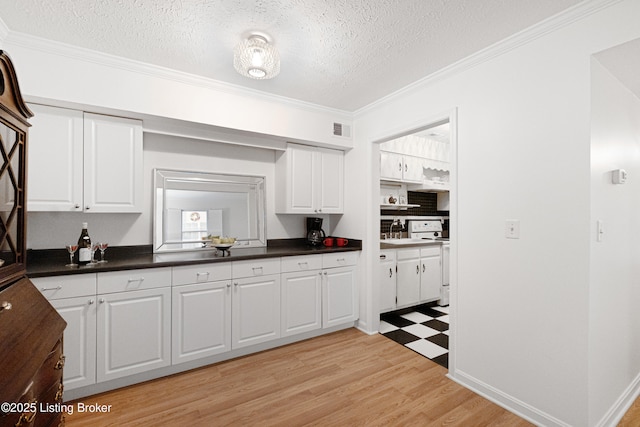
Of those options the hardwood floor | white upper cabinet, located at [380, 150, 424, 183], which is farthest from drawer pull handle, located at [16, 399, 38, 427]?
white upper cabinet, located at [380, 150, 424, 183]

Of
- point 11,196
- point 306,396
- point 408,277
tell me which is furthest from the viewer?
point 408,277

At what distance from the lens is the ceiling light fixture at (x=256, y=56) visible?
6.34ft

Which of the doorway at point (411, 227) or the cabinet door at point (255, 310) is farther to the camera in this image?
the doorway at point (411, 227)

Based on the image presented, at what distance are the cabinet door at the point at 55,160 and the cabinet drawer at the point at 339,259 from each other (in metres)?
2.13

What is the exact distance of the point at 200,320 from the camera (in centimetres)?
245

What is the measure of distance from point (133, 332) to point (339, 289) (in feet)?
6.19

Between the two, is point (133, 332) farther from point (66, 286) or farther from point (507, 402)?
point (507, 402)

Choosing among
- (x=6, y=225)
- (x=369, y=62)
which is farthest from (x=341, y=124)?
(x=6, y=225)

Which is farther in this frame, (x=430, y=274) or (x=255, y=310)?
(x=430, y=274)

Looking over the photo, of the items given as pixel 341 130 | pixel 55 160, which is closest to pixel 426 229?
pixel 341 130

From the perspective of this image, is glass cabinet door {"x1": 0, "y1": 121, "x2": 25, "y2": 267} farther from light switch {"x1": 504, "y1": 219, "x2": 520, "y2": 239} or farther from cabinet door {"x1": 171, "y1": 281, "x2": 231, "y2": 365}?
light switch {"x1": 504, "y1": 219, "x2": 520, "y2": 239}

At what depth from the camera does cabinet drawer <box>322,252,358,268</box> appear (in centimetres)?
314

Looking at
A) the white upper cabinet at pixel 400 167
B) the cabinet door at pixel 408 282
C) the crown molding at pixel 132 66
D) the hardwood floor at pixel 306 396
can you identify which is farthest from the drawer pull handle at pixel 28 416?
the white upper cabinet at pixel 400 167

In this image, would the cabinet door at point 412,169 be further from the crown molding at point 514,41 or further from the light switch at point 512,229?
the light switch at point 512,229
